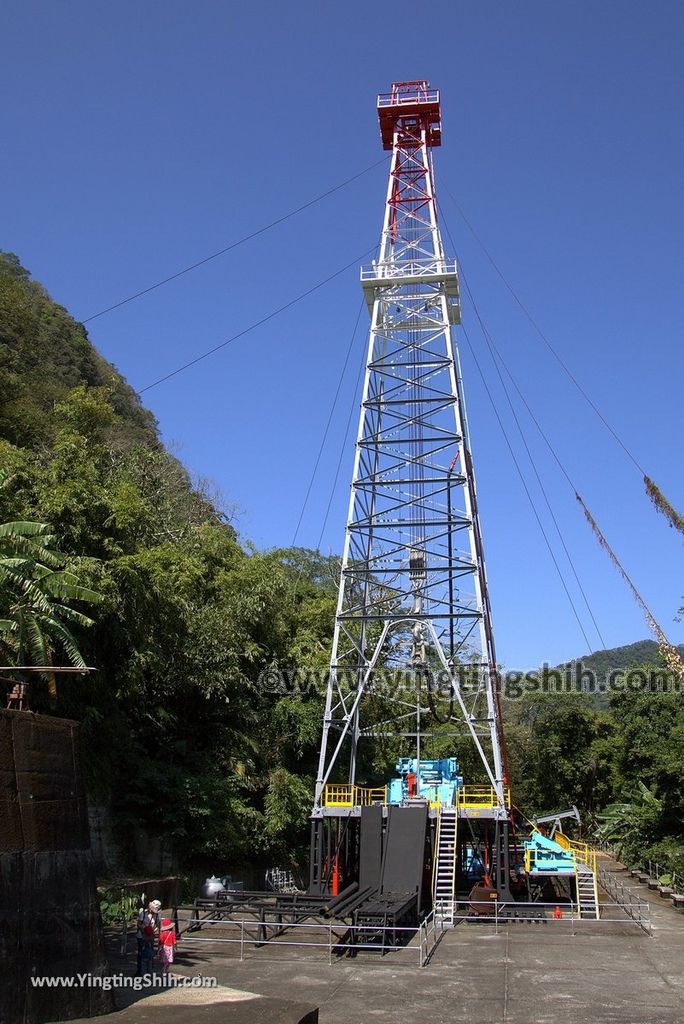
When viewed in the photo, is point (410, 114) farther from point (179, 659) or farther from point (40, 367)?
point (40, 367)

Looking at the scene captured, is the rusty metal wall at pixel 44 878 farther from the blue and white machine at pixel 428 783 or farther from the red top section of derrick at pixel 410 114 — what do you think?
the red top section of derrick at pixel 410 114

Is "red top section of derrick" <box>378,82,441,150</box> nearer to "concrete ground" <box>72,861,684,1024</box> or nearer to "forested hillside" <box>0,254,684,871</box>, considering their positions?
"forested hillside" <box>0,254,684,871</box>

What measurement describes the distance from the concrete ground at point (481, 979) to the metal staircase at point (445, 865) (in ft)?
5.26

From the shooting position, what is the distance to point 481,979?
542 inches

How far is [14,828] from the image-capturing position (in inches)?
370

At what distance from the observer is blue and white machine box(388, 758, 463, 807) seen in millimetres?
24333

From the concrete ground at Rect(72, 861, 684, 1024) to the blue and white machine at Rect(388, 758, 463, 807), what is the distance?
5.63m

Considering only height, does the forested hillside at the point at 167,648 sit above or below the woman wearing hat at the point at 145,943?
above

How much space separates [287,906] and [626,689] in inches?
1239

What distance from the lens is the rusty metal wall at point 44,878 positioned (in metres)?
9.04

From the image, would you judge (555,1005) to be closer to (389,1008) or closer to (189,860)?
(389,1008)

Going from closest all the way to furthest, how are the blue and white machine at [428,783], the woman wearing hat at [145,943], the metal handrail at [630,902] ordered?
1. the woman wearing hat at [145,943]
2. the metal handrail at [630,902]
3. the blue and white machine at [428,783]

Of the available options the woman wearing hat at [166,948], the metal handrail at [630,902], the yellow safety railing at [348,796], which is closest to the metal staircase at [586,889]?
the metal handrail at [630,902]

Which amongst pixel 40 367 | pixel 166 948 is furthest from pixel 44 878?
pixel 40 367
